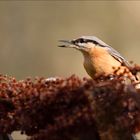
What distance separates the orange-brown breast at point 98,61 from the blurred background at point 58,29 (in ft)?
24.0

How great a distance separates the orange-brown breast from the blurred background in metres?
7.30

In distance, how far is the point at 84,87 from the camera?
2.98 meters

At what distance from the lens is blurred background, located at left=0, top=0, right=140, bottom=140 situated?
12781 millimetres

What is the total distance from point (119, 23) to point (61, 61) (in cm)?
144

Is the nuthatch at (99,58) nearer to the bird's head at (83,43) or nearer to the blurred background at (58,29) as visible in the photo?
the bird's head at (83,43)

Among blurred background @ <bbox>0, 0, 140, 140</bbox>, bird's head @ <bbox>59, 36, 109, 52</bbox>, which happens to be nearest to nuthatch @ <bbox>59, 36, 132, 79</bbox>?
bird's head @ <bbox>59, 36, 109, 52</bbox>

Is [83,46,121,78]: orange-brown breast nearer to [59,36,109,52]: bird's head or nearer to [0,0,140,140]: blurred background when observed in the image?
[59,36,109,52]: bird's head

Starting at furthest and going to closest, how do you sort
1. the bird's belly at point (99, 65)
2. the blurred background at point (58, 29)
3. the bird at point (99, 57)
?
the blurred background at point (58, 29)
the bird's belly at point (99, 65)
the bird at point (99, 57)

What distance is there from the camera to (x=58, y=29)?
1348cm

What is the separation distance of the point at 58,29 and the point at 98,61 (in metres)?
8.57

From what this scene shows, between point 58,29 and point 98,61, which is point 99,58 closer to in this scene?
point 98,61

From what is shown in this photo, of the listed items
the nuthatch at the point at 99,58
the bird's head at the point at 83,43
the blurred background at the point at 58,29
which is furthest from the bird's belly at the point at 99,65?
the blurred background at the point at 58,29

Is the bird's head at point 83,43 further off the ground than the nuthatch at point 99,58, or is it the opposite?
the bird's head at point 83,43

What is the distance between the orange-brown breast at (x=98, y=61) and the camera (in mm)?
4812
